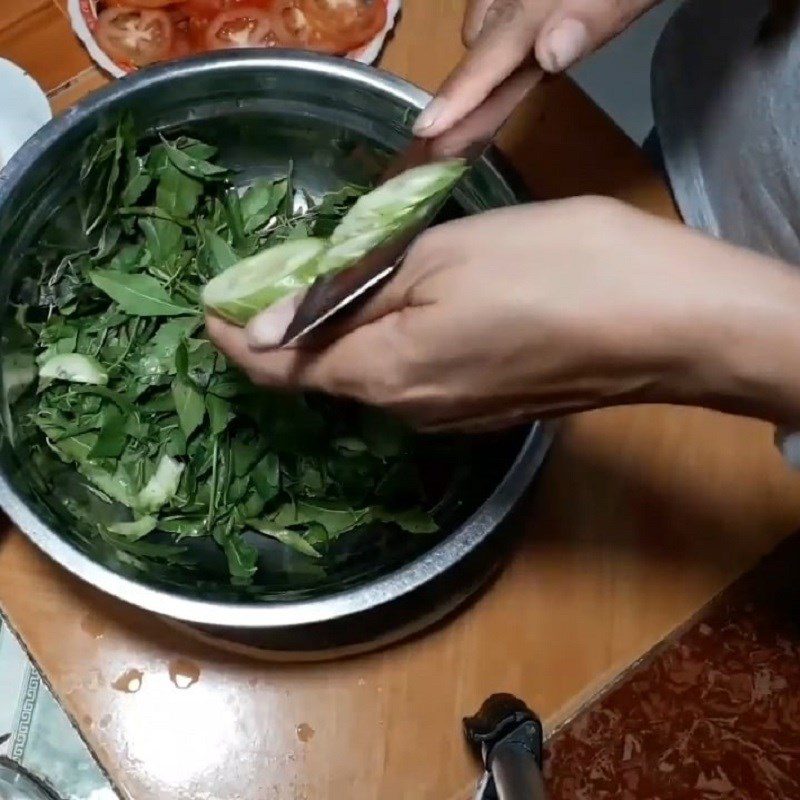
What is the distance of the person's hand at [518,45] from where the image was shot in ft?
1.53

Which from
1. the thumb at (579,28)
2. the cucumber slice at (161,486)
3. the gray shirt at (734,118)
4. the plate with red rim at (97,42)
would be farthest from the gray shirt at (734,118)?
the cucumber slice at (161,486)

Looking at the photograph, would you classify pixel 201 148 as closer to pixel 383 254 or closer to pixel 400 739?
pixel 383 254

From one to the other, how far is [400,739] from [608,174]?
493 mm

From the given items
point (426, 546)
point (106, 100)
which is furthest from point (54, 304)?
point (426, 546)

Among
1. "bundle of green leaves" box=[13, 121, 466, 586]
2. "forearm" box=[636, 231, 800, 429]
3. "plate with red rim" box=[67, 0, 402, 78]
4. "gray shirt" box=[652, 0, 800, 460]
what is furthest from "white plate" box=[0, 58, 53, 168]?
"forearm" box=[636, 231, 800, 429]

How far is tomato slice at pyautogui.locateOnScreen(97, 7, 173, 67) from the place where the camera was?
0.78 metres

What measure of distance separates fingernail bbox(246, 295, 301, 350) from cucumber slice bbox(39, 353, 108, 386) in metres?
0.28

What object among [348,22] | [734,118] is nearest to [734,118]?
[734,118]

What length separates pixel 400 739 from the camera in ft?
2.30

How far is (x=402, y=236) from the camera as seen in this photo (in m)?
0.40

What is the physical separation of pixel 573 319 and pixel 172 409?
393mm

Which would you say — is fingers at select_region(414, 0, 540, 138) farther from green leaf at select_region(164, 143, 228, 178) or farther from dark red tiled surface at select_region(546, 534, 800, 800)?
dark red tiled surface at select_region(546, 534, 800, 800)

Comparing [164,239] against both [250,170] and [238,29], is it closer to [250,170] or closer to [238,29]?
[250,170]

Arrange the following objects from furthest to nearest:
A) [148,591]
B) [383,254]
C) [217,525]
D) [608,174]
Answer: [608,174], [217,525], [148,591], [383,254]
